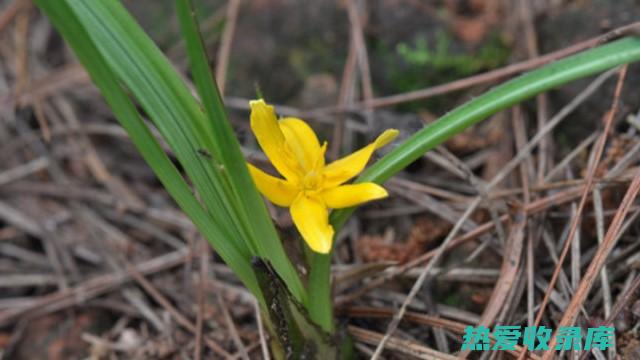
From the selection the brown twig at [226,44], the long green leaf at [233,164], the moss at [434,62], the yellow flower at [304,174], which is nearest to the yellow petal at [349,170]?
the yellow flower at [304,174]

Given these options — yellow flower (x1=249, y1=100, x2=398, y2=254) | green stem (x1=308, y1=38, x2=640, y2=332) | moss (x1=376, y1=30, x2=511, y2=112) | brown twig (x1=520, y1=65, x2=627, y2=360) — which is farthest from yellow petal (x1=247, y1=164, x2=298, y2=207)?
moss (x1=376, y1=30, x2=511, y2=112)

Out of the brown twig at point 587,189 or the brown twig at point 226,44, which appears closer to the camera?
the brown twig at point 587,189

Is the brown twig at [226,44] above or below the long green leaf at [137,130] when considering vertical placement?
above

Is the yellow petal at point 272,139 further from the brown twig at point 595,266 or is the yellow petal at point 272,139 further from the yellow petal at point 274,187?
the brown twig at point 595,266

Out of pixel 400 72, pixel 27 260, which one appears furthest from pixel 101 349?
pixel 400 72

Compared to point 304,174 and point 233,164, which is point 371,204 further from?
point 233,164

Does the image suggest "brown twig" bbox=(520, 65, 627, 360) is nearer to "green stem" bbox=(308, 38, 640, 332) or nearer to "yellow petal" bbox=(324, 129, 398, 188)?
"green stem" bbox=(308, 38, 640, 332)

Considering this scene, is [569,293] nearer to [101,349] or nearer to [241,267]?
[241,267]
